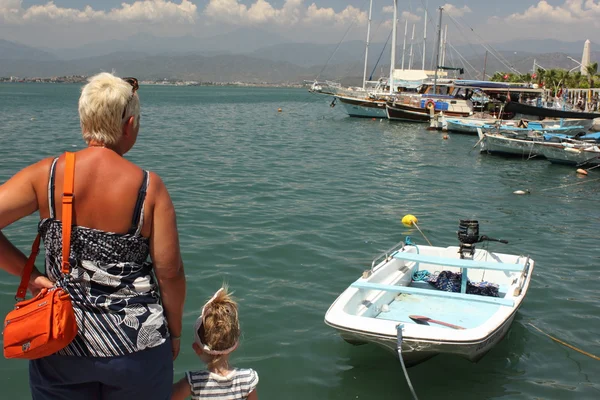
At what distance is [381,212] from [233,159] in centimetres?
1051

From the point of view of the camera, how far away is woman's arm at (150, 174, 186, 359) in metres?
2.59

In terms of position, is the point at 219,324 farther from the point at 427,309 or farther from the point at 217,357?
the point at 427,309

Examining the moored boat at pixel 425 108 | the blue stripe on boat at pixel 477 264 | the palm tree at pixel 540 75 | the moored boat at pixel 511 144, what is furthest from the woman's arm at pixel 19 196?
the palm tree at pixel 540 75

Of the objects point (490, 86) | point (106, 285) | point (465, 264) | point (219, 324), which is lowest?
point (465, 264)

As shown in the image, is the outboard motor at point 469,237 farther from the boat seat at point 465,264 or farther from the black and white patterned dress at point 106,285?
the black and white patterned dress at point 106,285

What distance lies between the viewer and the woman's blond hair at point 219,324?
3344 mm

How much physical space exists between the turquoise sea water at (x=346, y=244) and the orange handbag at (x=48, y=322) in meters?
3.87

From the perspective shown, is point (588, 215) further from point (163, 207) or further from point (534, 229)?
point (163, 207)

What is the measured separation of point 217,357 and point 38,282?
113 centimetres

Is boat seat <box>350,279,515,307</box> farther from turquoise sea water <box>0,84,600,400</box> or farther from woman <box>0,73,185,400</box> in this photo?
woman <box>0,73,185,400</box>

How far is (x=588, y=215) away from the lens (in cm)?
1571

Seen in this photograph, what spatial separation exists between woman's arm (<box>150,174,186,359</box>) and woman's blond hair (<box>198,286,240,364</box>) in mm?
450

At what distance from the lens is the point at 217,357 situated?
3.41 metres

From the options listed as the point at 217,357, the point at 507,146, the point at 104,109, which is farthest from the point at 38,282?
the point at 507,146
